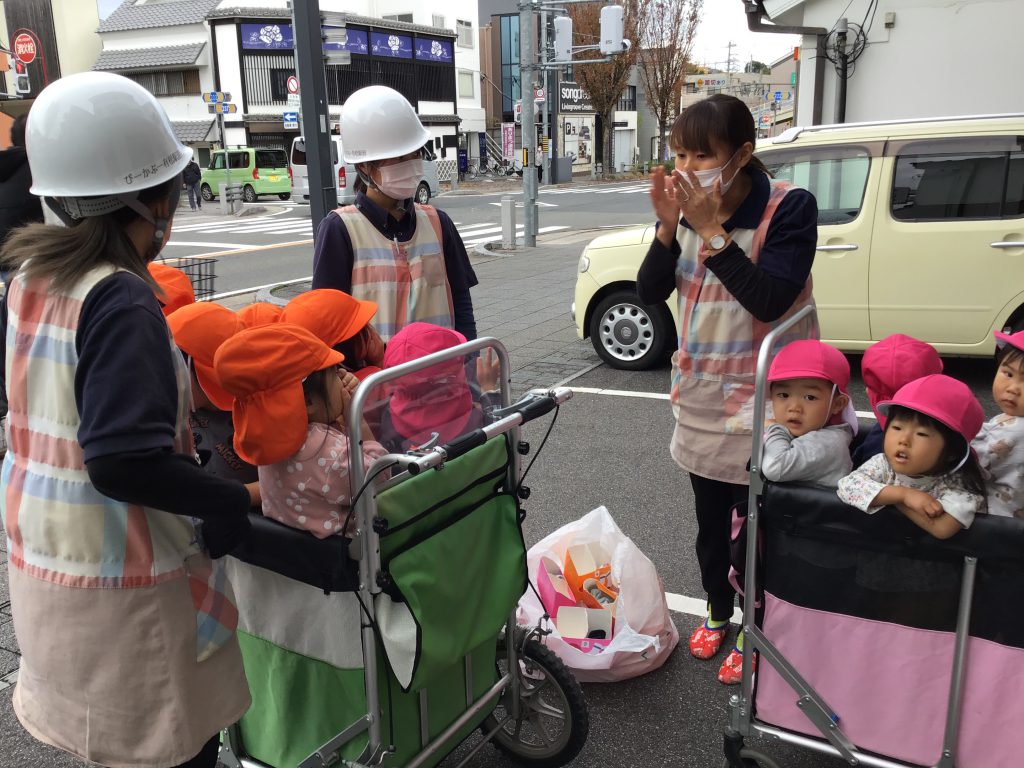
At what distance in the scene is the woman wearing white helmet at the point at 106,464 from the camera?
1.51 m

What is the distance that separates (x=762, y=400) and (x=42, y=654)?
1637 mm

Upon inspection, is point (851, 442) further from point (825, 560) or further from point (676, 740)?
point (676, 740)

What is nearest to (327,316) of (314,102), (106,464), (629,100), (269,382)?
(269,382)

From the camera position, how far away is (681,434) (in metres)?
2.79

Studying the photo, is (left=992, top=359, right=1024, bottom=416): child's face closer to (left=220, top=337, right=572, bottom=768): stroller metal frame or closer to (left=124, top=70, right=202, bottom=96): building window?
(left=220, top=337, right=572, bottom=768): stroller metal frame

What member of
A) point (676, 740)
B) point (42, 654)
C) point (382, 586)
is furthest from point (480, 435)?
point (676, 740)

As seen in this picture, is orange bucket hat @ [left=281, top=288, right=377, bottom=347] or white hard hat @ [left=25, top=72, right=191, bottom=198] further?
orange bucket hat @ [left=281, top=288, right=377, bottom=347]

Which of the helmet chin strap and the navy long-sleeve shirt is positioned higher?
the helmet chin strap

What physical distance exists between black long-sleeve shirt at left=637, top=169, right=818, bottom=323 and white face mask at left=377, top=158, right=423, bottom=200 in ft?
3.09

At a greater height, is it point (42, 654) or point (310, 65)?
point (310, 65)

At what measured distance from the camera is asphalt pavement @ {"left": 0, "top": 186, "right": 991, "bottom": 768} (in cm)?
266

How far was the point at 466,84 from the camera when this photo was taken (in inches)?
1902

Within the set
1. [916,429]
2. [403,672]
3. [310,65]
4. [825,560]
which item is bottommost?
[403,672]

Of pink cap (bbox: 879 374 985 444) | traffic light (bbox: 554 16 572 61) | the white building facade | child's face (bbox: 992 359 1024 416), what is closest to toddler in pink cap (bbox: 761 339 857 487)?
pink cap (bbox: 879 374 985 444)
